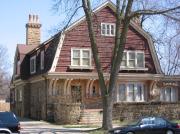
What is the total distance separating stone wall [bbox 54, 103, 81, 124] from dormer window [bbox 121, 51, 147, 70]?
784cm

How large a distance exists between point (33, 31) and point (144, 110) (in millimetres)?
17176

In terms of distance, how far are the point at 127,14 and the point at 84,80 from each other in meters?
12.6

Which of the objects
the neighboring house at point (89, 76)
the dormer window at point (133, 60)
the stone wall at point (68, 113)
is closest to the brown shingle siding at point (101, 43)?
the neighboring house at point (89, 76)

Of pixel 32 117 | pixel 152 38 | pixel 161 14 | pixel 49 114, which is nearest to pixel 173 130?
pixel 161 14

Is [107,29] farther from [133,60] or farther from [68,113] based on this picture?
[68,113]

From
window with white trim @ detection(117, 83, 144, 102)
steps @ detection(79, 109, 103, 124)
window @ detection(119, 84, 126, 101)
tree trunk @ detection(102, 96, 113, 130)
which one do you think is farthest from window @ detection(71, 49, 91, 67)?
tree trunk @ detection(102, 96, 113, 130)

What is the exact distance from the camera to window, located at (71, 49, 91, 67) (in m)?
41.8

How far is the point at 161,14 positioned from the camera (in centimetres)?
3056

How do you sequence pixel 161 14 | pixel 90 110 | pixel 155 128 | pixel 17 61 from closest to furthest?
1. pixel 155 128
2. pixel 161 14
3. pixel 90 110
4. pixel 17 61

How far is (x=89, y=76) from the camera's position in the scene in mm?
41500

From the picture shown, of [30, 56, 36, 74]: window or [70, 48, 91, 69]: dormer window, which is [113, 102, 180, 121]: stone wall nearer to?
[70, 48, 91, 69]: dormer window

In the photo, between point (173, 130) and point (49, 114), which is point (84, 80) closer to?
point (49, 114)

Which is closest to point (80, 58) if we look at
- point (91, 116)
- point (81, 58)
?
point (81, 58)

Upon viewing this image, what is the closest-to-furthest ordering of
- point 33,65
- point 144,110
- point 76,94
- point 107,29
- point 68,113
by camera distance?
1. point 68,113
2. point 144,110
3. point 76,94
4. point 107,29
5. point 33,65
